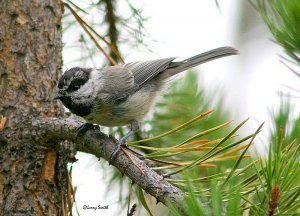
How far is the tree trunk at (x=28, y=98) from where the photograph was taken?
8.19ft

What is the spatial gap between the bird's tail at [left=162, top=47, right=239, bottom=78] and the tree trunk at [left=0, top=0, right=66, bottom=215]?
4.10ft

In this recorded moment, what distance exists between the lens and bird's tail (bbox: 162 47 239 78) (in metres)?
3.67

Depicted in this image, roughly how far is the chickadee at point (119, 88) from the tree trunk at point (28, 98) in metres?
0.13

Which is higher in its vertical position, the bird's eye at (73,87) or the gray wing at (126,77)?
the gray wing at (126,77)

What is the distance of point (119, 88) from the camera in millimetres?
3391

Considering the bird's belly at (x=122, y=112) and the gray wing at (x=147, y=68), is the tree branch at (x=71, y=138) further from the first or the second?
the gray wing at (x=147, y=68)

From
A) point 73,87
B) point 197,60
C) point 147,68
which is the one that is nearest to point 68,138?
point 73,87

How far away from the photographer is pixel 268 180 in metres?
1.51

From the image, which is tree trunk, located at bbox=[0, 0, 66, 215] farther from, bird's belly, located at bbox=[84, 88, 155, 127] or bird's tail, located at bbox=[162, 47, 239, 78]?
bird's tail, located at bbox=[162, 47, 239, 78]

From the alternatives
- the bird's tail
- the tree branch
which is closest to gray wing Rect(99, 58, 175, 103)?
the bird's tail

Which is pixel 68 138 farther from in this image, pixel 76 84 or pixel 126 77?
pixel 126 77

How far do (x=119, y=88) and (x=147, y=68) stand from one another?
428 millimetres

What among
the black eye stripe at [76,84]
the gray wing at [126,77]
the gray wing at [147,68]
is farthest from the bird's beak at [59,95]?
the gray wing at [147,68]

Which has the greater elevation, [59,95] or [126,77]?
[126,77]
